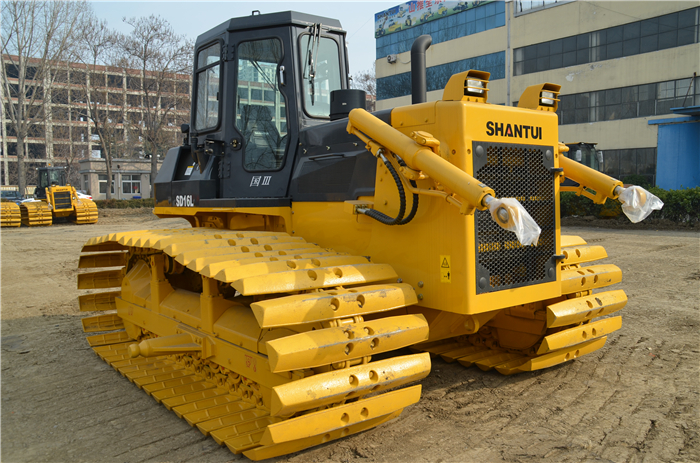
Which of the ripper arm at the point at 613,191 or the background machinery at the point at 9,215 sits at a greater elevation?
the ripper arm at the point at 613,191

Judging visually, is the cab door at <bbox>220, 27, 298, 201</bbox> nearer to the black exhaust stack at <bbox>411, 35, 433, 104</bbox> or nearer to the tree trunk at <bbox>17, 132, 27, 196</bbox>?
the black exhaust stack at <bbox>411, 35, 433, 104</bbox>

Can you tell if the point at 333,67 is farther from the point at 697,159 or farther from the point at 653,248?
the point at 697,159

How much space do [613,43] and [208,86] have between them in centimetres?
Answer: 2820

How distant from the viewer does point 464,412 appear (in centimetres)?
398

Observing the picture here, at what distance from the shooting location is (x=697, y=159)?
72.9 feet

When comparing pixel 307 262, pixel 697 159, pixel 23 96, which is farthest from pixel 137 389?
pixel 23 96

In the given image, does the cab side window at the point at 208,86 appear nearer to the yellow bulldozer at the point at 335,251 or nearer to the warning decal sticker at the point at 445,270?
the yellow bulldozer at the point at 335,251

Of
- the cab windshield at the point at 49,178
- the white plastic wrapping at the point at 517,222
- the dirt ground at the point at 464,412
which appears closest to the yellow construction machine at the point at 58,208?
the cab windshield at the point at 49,178

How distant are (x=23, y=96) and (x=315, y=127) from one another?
38.8m

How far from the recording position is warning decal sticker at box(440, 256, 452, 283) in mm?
3555

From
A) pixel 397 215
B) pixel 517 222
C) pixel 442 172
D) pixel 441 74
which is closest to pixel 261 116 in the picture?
pixel 397 215

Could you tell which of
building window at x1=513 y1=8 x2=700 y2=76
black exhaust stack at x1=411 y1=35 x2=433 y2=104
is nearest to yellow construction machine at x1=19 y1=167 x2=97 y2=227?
black exhaust stack at x1=411 y1=35 x2=433 y2=104

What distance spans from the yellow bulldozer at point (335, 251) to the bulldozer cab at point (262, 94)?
17 mm

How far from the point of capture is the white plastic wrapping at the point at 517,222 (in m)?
2.80
